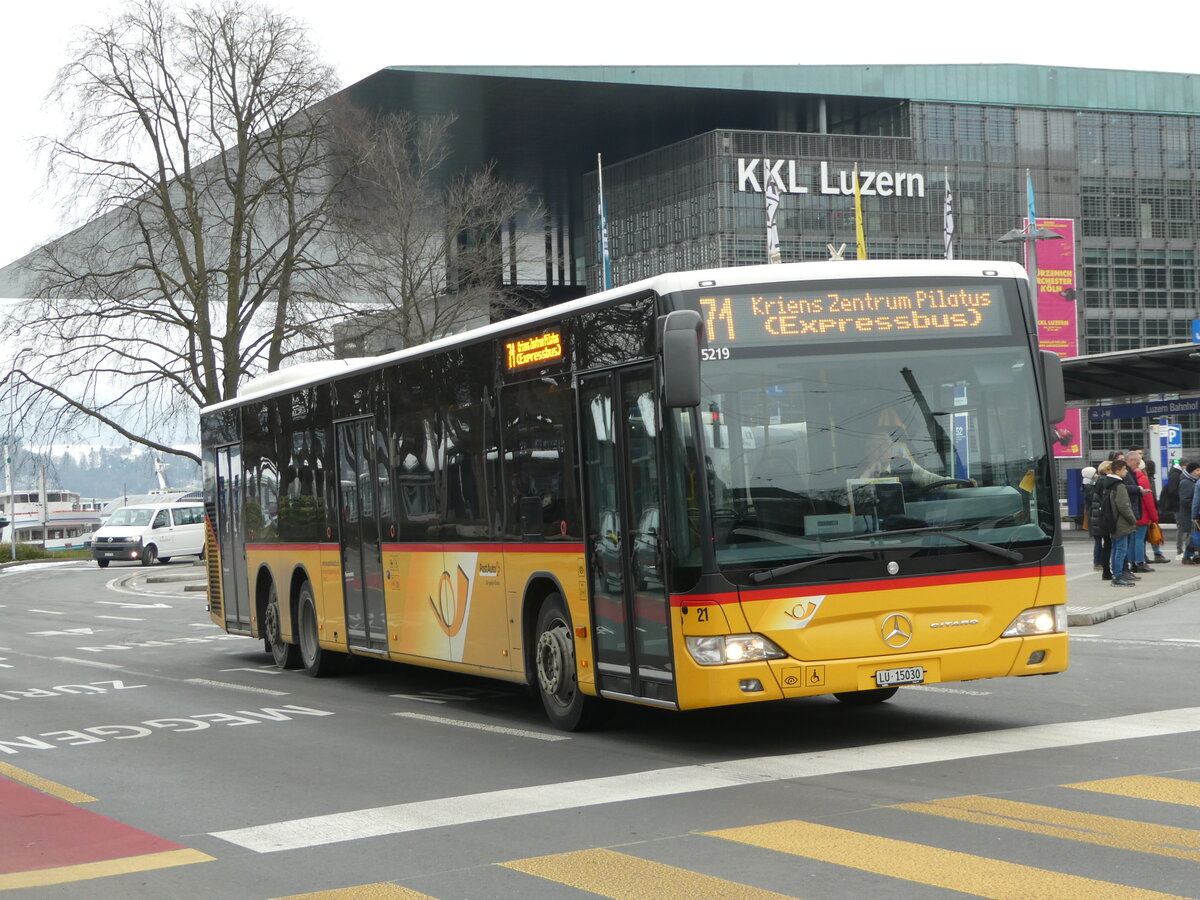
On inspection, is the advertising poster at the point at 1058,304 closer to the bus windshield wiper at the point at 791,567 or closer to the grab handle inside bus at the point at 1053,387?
the grab handle inside bus at the point at 1053,387

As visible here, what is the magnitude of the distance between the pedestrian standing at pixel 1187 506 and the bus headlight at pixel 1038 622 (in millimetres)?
16812

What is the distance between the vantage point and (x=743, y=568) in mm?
9555

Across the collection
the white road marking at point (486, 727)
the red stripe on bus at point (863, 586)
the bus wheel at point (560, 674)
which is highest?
the red stripe on bus at point (863, 586)

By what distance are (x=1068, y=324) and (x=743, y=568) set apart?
4771 cm

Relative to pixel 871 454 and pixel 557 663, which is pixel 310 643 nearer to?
pixel 557 663

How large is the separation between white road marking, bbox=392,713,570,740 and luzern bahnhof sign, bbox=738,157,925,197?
199ft

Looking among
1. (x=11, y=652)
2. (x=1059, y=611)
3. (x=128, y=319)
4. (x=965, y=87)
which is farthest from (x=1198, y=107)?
(x=1059, y=611)

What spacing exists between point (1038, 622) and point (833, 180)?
213 ft

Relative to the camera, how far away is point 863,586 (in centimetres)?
970

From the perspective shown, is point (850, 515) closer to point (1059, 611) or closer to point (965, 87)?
point (1059, 611)

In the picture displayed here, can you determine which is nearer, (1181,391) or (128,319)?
(1181,391)

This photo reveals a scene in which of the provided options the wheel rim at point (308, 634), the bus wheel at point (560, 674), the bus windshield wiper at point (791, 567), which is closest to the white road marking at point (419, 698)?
the wheel rim at point (308, 634)

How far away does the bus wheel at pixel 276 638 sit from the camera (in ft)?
58.3

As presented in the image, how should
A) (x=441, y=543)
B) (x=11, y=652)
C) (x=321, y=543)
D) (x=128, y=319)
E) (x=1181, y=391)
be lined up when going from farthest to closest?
(x=128, y=319)
(x=1181, y=391)
(x=11, y=652)
(x=321, y=543)
(x=441, y=543)
